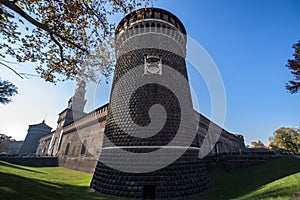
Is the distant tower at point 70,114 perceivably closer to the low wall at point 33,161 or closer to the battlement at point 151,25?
the low wall at point 33,161

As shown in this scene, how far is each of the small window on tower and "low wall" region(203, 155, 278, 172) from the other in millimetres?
10447

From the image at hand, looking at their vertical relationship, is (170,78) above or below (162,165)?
above

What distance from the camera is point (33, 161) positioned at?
26516mm

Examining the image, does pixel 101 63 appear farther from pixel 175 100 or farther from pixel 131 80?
pixel 175 100

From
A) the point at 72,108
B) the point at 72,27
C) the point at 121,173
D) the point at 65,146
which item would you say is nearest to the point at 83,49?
the point at 72,27

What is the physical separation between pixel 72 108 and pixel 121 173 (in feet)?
118

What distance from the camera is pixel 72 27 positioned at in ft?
24.5

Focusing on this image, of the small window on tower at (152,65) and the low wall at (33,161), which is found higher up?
the small window on tower at (152,65)

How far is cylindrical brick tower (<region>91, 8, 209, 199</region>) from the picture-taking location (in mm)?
8727

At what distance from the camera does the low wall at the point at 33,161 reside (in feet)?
81.0

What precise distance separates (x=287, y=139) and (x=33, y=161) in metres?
60.2

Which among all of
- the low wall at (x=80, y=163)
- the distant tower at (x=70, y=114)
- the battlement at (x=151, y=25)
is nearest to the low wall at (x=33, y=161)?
the low wall at (x=80, y=163)

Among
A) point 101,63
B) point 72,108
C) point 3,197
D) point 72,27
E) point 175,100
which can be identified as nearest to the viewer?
point 3,197

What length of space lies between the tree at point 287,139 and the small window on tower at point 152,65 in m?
48.0
